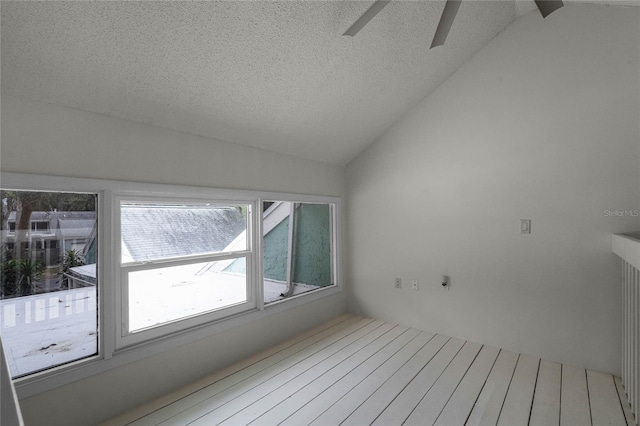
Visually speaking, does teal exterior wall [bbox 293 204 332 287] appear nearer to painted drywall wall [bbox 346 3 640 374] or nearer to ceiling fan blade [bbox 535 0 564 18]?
painted drywall wall [bbox 346 3 640 374]

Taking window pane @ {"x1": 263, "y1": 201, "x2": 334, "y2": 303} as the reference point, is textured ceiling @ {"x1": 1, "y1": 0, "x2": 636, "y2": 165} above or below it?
above

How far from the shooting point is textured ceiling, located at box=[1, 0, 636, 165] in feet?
5.26

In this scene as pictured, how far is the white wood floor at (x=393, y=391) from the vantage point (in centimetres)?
201

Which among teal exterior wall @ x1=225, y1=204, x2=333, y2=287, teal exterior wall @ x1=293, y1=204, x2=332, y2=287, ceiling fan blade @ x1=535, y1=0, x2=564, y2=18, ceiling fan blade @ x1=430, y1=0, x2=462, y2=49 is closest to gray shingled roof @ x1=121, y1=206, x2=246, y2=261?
teal exterior wall @ x1=225, y1=204, x2=333, y2=287

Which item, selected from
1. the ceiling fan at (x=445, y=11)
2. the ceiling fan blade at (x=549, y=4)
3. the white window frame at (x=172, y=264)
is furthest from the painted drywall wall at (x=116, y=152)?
the ceiling fan blade at (x=549, y=4)

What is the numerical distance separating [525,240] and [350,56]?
220cm

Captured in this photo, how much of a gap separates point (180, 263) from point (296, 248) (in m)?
1.59

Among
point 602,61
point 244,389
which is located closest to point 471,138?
point 602,61

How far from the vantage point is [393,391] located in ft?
7.54

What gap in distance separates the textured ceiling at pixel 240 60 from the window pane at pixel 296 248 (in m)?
0.75

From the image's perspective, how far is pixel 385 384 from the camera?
2.39 metres

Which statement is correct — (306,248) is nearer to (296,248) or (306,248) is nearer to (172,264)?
(296,248)

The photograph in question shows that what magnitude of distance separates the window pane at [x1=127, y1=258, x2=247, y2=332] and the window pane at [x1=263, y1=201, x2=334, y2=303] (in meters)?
0.43

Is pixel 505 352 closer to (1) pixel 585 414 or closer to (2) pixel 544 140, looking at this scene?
(1) pixel 585 414
